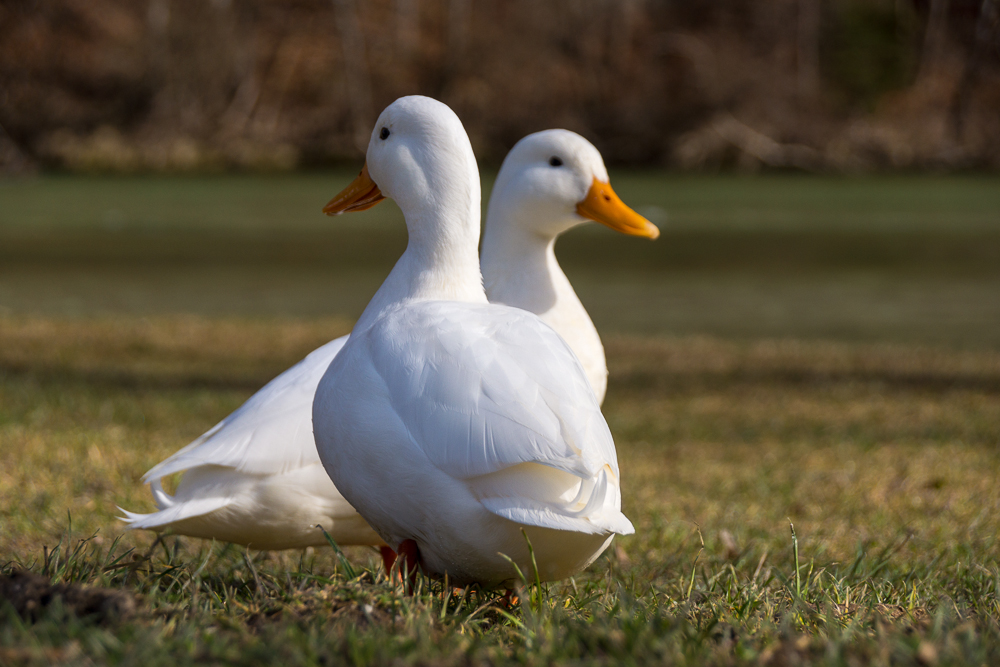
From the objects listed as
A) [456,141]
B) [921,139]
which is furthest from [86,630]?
[921,139]

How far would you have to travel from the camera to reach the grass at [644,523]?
1597mm

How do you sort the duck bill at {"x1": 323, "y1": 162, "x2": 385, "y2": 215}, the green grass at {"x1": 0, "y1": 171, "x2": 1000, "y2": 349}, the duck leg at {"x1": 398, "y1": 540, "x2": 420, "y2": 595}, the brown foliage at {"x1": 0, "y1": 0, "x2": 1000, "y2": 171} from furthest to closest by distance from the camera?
the brown foliage at {"x1": 0, "y1": 0, "x2": 1000, "y2": 171}, the green grass at {"x1": 0, "y1": 171, "x2": 1000, "y2": 349}, the duck bill at {"x1": 323, "y1": 162, "x2": 385, "y2": 215}, the duck leg at {"x1": 398, "y1": 540, "x2": 420, "y2": 595}

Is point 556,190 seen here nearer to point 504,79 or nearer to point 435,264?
point 435,264

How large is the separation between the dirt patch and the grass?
1 centimetres

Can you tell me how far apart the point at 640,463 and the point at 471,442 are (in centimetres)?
249

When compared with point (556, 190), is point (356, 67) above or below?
below

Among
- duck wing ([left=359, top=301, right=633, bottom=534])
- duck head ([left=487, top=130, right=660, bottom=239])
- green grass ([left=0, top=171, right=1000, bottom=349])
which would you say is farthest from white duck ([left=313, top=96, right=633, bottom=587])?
green grass ([left=0, top=171, right=1000, bottom=349])

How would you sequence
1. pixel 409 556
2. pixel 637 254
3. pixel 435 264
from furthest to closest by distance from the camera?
pixel 637 254
pixel 435 264
pixel 409 556

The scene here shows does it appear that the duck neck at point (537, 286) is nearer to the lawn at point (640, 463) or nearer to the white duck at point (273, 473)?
the white duck at point (273, 473)

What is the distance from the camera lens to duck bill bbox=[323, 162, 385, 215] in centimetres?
261

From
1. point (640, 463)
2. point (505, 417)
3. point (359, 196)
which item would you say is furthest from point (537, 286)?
point (505, 417)

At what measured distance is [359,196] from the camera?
2627 millimetres

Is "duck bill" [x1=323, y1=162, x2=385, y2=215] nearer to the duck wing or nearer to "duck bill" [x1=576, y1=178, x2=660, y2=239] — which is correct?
the duck wing

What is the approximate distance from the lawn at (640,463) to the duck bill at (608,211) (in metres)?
0.89
